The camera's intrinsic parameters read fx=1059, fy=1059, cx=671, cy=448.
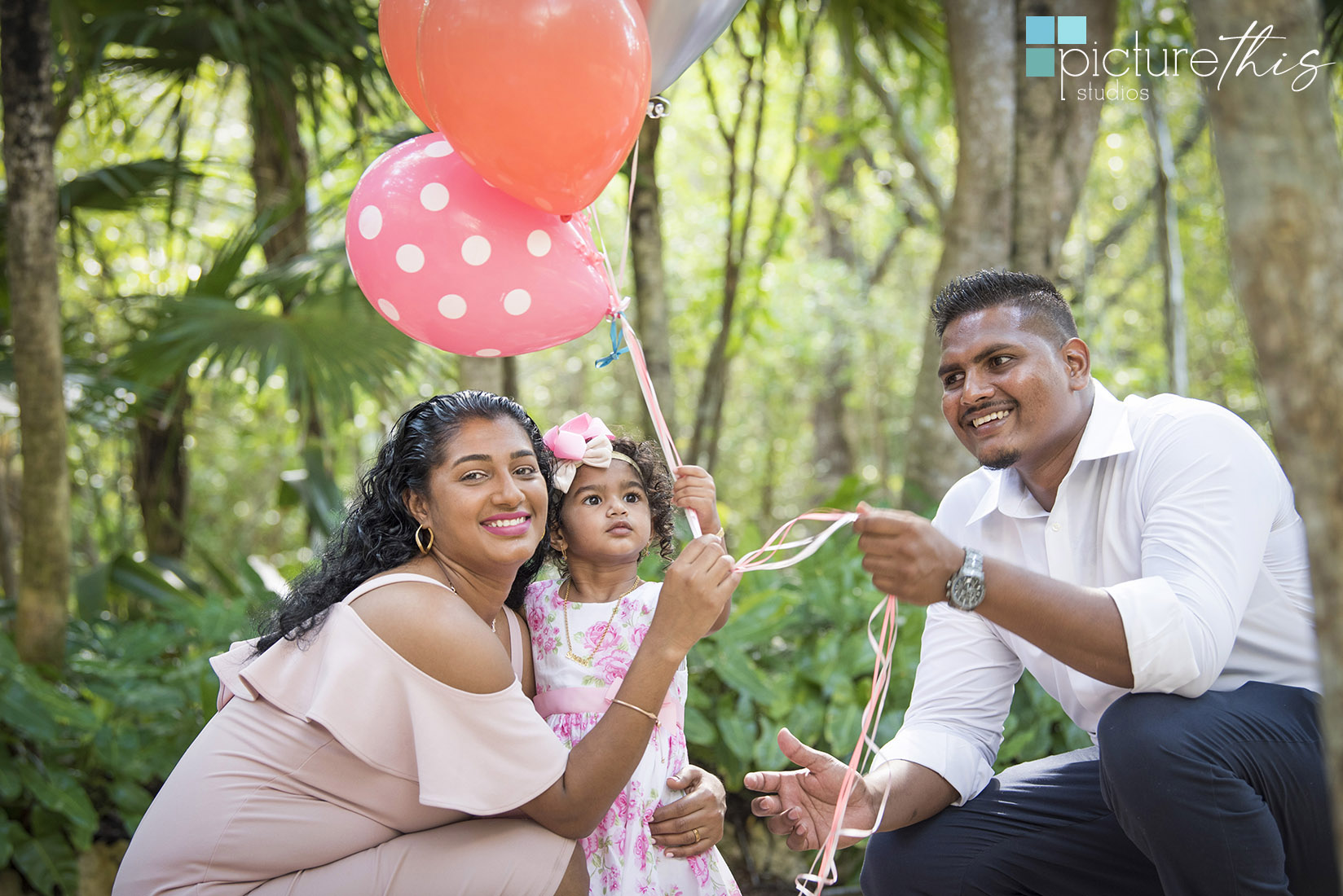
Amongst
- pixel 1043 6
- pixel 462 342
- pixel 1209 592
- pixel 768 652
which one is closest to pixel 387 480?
pixel 462 342

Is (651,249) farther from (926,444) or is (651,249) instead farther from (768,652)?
(768,652)

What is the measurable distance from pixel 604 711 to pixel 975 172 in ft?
9.61

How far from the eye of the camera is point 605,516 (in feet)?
7.80

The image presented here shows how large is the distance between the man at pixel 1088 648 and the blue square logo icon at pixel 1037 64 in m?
2.43

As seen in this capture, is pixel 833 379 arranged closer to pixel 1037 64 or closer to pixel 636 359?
pixel 1037 64

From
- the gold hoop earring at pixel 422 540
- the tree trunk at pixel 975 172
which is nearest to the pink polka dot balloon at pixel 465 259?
the gold hoop earring at pixel 422 540

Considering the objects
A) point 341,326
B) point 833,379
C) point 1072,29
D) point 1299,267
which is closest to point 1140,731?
point 1299,267

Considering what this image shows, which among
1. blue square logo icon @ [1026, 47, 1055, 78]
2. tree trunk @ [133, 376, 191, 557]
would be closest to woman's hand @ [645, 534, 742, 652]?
blue square logo icon @ [1026, 47, 1055, 78]

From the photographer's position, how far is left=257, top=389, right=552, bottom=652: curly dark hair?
205 cm

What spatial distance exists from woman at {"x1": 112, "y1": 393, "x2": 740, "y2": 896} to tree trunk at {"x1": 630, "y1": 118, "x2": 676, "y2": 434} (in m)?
Answer: 2.36

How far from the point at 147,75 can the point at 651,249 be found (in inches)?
99.1

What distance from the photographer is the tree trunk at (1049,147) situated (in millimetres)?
4277

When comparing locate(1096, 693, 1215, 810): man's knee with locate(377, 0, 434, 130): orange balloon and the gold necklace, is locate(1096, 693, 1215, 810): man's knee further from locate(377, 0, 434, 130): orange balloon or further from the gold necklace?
locate(377, 0, 434, 130): orange balloon

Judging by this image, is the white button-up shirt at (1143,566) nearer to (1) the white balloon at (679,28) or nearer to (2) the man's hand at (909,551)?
(2) the man's hand at (909,551)
